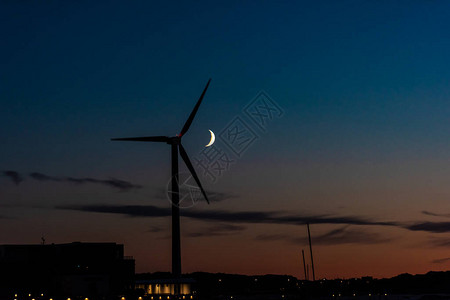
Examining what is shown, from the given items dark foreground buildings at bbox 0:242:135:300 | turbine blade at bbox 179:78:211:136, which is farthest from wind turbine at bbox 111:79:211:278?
dark foreground buildings at bbox 0:242:135:300

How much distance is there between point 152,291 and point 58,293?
18.6m

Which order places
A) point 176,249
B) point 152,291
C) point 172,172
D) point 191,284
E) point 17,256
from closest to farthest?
point 176,249 → point 172,172 → point 191,284 → point 152,291 → point 17,256

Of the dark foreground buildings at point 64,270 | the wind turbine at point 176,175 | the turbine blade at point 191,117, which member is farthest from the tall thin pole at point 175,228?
the dark foreground buildings at point 64,270

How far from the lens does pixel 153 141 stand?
86.4 metres

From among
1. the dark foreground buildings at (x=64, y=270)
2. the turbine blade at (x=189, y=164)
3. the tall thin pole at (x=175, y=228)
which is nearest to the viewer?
the tall thin pole at (x=175, y=228)

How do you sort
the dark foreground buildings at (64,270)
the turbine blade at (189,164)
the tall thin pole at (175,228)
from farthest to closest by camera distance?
the dark foreground buildings at (64,270), the turbine blade at (189,164), the tall thin pole at (175,228)

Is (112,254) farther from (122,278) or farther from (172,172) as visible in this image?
(172,172)

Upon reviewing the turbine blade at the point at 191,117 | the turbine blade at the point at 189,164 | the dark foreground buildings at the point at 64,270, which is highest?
the turbine blade at the point at 191,117

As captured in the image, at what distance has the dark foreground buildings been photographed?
325 feet

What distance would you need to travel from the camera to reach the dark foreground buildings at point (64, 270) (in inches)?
3900

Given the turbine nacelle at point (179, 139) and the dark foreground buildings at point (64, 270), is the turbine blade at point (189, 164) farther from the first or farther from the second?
the dark foreground buildings at point (64, 270)

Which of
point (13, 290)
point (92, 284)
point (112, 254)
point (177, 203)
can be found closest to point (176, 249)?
point (177, 203)

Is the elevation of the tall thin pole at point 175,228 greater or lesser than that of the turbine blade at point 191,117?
lesser

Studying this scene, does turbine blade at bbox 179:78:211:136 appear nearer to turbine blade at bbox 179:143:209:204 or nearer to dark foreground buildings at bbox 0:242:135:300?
turbine blade at bbox 179:143:209:204
